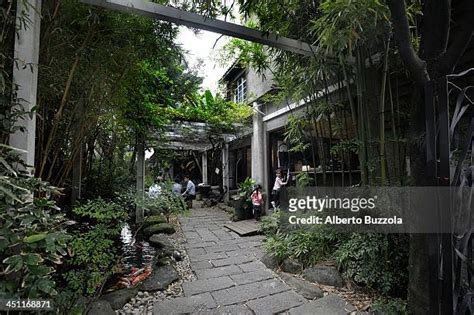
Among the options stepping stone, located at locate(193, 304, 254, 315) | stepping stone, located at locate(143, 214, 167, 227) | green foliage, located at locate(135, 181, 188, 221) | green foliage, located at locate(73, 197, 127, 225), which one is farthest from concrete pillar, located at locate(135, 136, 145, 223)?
stepping stone, located at locate(193, 304, 254, 315)

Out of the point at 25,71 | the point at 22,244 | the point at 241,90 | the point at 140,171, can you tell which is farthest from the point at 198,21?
the point at 241,90

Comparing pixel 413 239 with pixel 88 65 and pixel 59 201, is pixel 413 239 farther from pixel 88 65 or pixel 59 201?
pixel 59 201

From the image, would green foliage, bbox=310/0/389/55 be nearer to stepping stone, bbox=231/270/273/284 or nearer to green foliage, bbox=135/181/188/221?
stepping stone, bbox=231/270/273/284

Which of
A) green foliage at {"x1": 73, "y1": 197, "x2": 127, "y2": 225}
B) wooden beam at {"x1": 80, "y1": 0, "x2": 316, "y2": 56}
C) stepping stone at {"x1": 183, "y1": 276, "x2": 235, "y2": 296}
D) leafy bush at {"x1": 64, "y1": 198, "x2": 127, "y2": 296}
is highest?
wooden beam at {"x1": 80, "y1": 0, "x2": 316, "y2": 56}

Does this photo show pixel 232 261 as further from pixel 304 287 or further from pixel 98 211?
pixel 98 211

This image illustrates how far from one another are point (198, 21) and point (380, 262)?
9.84ft

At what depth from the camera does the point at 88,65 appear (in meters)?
2.62

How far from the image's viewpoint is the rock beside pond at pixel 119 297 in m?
2.47

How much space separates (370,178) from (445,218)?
5.67 ft

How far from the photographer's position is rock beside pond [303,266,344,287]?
2848 millimetres

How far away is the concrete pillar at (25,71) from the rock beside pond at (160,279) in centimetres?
189

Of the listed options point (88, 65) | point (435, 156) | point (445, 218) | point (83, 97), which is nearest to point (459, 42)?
point (435, 156)

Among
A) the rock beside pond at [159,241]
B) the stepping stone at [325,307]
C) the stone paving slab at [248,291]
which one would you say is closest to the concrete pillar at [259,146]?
the rock beside pond at [159,241]

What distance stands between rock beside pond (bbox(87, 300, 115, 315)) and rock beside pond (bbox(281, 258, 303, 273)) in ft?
6.92
